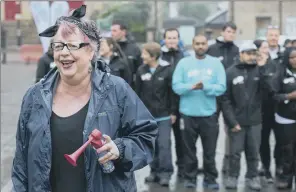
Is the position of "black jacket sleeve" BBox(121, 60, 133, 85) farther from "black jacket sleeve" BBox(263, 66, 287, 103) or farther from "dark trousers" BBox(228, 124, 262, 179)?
"black jacket sleeve" BBox(263, 66, 287, 103)

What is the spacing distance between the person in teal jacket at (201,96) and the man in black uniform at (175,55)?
0.43m

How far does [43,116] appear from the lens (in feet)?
10.5

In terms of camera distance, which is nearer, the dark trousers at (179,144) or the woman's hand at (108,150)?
the woman's hand at (108,150)

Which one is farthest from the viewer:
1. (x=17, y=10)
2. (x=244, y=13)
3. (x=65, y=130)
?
(x=244, y=13)

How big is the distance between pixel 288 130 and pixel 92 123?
4.69m

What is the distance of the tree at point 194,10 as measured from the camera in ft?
147

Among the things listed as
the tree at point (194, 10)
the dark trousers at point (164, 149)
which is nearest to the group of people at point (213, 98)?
the dark trousers at point (164, 149)

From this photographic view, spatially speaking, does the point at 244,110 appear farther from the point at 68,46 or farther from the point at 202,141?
the point at 68,46

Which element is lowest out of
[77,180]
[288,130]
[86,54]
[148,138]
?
[288,130]

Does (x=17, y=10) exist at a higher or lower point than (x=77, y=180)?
higher

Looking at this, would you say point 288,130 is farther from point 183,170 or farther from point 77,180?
point 77,180

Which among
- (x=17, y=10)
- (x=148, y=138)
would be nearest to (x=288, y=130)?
(x=148, y=138)

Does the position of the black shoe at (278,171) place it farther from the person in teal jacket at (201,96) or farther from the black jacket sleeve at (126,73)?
the black jacket sleeve at (126,73)

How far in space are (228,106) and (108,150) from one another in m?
4.47
